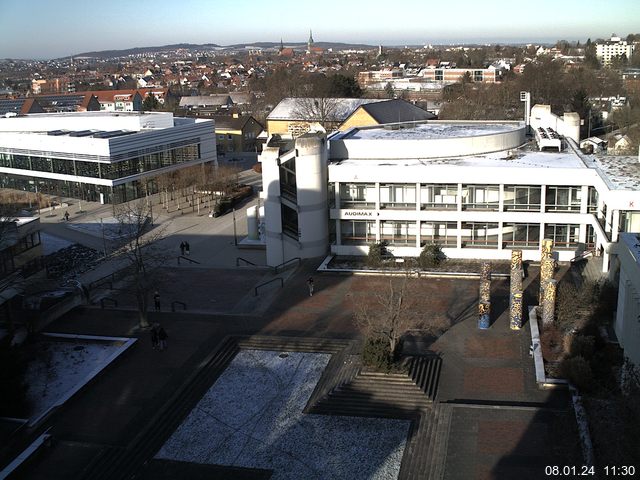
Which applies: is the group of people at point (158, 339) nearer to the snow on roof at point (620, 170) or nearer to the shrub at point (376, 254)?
the shrub at point (376, 254)

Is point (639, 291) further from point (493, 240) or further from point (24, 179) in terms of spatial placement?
point (24, 179)

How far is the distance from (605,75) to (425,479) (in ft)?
349

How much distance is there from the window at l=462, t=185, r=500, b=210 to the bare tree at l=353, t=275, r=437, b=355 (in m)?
5.36

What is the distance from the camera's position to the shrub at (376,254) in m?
34.8

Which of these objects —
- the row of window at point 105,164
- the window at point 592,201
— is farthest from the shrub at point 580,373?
the row of window at point 105,164

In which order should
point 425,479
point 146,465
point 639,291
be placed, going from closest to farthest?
point 425,479
point 146,465
point 639,291

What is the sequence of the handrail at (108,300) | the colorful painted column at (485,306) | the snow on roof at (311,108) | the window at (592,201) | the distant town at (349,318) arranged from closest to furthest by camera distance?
1. the distant town at (349,318)
2. the colorful painted column at (485,306)
3. the handrail at (108,300)
4. the window at (592,201)
5. the snow on roof at (311,108)

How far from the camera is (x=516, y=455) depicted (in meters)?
18.3

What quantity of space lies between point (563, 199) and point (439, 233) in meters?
6.30

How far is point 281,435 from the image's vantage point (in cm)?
2009

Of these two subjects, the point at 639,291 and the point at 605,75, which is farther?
the point at 605,75

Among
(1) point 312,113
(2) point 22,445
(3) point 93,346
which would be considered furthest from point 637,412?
(1) point 312,113

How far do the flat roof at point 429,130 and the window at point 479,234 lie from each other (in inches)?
248

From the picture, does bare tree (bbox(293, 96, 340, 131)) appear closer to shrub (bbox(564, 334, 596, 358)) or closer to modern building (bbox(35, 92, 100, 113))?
shrub (bbox(564, 334, 596, 358))
